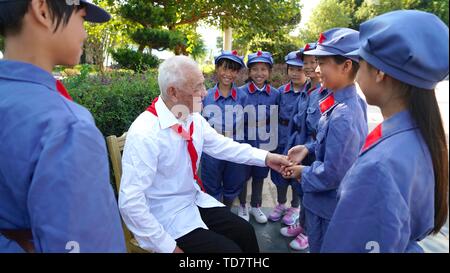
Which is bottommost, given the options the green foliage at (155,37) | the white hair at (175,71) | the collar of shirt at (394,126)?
the collar of shirt at (394,126)

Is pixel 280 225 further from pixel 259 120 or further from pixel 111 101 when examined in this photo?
pixel 111 101

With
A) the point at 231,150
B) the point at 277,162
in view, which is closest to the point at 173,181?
the point at 231,150

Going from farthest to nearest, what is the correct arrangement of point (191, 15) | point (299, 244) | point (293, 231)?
1. point (191, 15)
2. point (293, 231)
3. point (299, 244)

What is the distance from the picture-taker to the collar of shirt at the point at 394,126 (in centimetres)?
108

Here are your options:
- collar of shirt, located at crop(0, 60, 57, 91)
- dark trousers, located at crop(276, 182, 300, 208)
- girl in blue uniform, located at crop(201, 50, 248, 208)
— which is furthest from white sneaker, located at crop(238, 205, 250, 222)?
collar of shirt, located at crop(0, 60, 57, 91)

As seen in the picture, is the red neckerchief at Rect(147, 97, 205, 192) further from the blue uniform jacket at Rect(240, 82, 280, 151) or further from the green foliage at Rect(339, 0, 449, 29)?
the blue uniform jacket at Rect(240, 82, 280, 151)

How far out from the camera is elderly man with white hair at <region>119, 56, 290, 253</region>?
1.75m

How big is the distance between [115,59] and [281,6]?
4.45 meters

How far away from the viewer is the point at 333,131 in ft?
5.84

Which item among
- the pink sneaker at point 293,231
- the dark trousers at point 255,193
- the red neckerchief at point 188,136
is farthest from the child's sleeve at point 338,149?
the dark trousers at point 255,193

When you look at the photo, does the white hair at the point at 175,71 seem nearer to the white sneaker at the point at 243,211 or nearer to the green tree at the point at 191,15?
the white sneaker at the point at 243,211

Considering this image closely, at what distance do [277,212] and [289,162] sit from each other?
148 centimetres

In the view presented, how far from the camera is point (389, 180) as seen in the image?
99 centimetres
